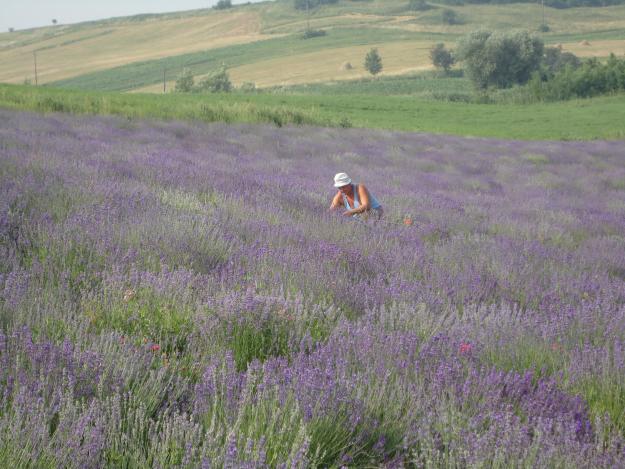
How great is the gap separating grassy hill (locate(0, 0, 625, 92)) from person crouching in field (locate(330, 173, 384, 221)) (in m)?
63.2

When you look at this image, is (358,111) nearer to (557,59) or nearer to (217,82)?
(217,82)

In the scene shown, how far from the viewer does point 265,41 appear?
96062 mm

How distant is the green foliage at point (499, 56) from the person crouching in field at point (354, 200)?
57461mm

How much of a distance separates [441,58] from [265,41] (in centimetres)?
3523

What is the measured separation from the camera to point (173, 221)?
4.14 metres

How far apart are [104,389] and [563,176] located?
14.3 m

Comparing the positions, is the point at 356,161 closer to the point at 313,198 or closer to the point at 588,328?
the point at 313,198

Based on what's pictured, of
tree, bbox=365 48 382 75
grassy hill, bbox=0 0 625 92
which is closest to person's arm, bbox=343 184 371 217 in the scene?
grassy hill, bbox=0 0 625 92

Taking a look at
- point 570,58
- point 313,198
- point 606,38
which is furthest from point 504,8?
point 313,198

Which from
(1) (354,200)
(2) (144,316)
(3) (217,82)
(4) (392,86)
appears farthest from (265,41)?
(2) (144,316)

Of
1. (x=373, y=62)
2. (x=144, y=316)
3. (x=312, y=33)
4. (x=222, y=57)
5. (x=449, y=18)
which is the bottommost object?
(x=144, y=316)

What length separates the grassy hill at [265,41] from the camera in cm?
7600

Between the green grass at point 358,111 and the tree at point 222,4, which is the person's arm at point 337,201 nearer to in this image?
the green grass at point 358,111

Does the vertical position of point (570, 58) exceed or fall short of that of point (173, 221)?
it exceeds it
